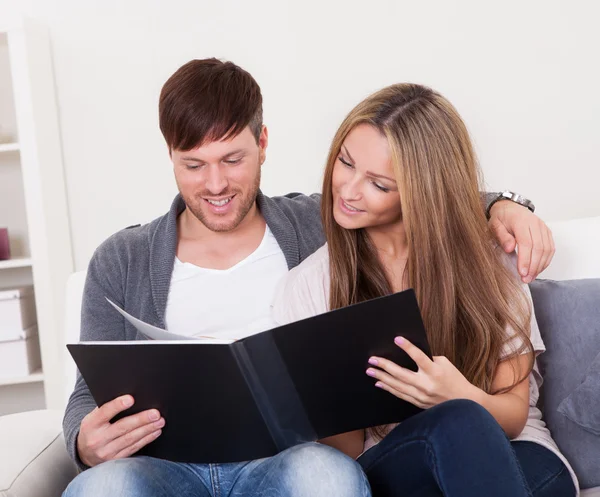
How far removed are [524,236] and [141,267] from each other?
793mm

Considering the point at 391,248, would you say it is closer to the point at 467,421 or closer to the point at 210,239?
the point at 210,239

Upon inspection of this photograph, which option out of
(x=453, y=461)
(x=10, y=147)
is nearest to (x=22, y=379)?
(x=10, y=147)

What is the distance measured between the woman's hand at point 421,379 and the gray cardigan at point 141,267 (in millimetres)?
497

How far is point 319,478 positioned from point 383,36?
218cm

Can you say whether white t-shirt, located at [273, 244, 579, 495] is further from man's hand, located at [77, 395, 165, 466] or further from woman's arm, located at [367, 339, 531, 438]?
man's hand, located at [77, 395, 165, 466]

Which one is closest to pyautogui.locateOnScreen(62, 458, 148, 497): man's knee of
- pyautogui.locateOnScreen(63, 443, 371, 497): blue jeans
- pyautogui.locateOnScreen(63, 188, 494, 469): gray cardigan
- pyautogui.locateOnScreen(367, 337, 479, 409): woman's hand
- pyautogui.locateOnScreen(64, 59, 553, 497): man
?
pyautogui.locateOnScreen(63, 443, 371, 497): blue jeans

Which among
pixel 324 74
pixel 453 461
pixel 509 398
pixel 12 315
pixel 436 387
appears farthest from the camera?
pixel 324 74

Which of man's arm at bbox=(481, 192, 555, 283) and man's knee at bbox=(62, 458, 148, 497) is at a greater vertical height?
man's arm at bbox=(481, 192, 555, 283)

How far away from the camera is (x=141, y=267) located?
70.2 inches

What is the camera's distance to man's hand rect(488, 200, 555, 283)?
1550 mm

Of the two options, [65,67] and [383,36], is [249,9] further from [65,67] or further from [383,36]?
[65,67]

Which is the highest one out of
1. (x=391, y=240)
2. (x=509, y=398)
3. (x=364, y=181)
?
(x=364, y=181)

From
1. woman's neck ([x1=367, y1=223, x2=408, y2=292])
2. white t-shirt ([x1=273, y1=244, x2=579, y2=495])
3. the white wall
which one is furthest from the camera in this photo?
the white wall

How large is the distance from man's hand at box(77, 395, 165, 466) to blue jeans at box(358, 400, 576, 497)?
0.38m
